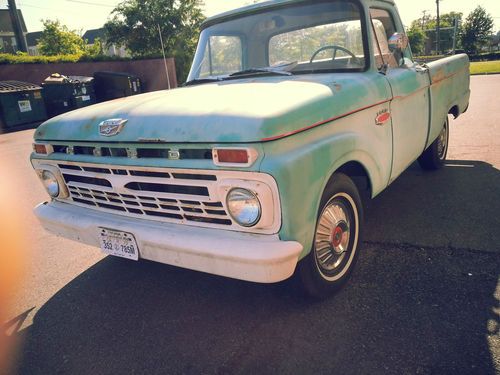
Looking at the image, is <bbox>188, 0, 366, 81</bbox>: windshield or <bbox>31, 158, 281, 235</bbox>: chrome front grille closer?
<bbox>31, 158, 281, 235</bbox>: chrome front grille

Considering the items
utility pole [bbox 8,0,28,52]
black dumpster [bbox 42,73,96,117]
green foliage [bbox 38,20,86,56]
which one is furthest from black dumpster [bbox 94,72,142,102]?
green foliage [bbox 38,20,86,56]

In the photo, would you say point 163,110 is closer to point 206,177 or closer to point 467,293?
point 206,177

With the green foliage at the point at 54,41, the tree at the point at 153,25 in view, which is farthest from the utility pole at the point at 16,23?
the green foliage at the point at 54,41

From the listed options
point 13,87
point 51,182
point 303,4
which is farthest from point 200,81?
point 13,87

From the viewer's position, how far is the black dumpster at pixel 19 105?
13726mm

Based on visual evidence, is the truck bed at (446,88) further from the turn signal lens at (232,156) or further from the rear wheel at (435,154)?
the turn signal lens at (232,156)

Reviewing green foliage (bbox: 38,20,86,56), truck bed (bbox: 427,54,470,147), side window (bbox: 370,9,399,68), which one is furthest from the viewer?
green foliage (bbox: 38,20,86,56)

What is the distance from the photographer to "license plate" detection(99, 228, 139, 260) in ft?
7.92

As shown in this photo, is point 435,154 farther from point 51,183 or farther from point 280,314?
point 51,183

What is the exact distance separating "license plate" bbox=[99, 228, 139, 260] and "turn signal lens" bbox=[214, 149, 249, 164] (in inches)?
31.0

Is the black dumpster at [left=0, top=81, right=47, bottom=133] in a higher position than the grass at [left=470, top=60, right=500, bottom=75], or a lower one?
higher

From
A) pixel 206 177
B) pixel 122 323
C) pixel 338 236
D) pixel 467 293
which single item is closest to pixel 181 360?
pixel 122 323

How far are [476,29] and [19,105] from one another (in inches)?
2403

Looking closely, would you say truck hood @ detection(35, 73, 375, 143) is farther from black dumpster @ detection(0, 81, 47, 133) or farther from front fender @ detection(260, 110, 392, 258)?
black dumpster @ detection(0, 81, 47, 133)
